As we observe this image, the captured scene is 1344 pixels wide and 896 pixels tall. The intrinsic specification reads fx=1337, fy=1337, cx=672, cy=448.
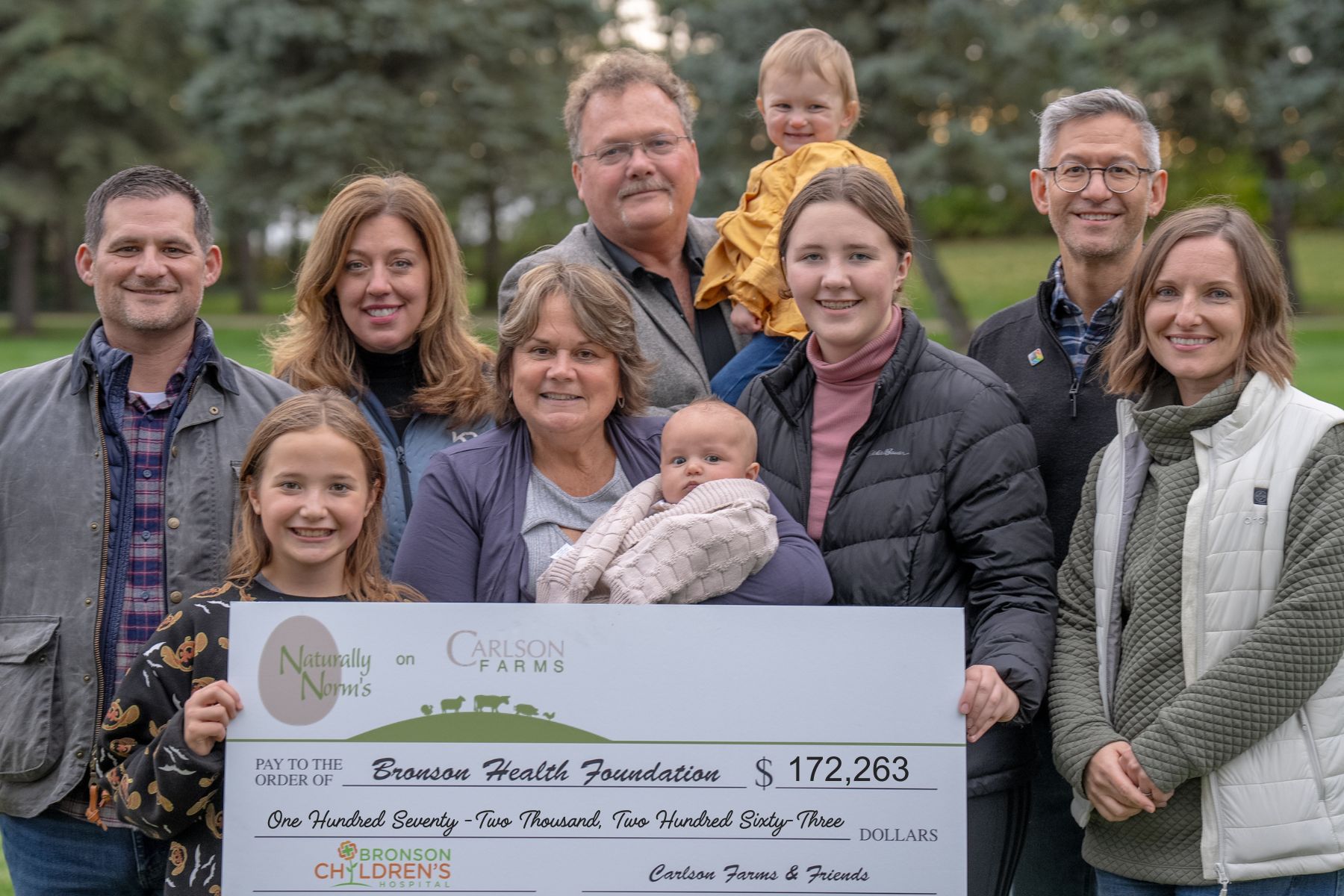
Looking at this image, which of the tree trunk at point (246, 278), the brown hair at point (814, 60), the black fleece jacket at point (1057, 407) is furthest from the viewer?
the tree trunk at point (246, 278)

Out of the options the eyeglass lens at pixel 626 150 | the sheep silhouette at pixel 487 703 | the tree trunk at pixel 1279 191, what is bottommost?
the sheep silhouette at pixel 487 703

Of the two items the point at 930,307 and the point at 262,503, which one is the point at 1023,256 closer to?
the point at 930,307

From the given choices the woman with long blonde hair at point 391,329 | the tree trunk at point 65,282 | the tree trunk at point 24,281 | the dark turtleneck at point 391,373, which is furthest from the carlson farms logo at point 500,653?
the tree trunk at point 65,282

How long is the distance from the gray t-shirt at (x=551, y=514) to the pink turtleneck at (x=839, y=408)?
496 millimetres

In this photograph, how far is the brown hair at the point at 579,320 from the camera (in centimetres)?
335

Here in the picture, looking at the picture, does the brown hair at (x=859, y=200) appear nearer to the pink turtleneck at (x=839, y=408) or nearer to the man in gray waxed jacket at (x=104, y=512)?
the pink turtleneck at (x=839, y=408)

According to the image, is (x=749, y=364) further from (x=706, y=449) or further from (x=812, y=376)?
(x=706, y=449)

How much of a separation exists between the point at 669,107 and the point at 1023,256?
41468mm

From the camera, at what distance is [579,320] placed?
3.34 m

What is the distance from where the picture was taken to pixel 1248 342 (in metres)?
3.10

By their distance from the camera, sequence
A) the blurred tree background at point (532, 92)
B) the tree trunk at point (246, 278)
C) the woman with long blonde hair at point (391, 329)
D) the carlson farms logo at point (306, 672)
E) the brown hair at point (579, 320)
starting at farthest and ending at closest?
the tree trunk at point (246, 278) → the blurred tree background at point (532, 92) → the woman with long blonde hair at point (391, 329) → the brown hair at point (579, 320) → the carlson farms logo at point (306, 672)

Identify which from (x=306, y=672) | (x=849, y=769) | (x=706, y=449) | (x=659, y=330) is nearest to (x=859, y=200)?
(x=706, y=449)

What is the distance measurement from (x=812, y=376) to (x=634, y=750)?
1053 millimetres

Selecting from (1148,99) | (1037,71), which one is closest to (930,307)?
(1148,99)
